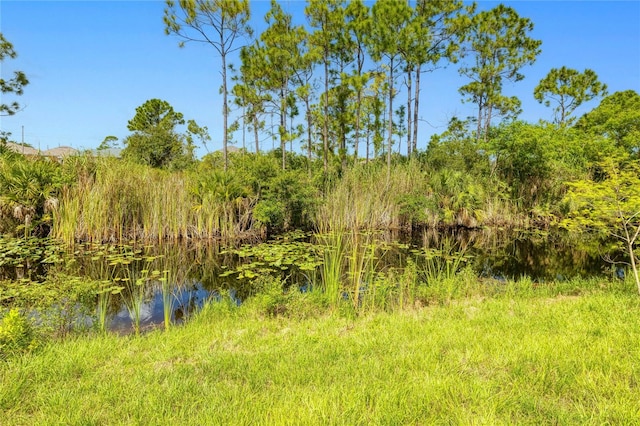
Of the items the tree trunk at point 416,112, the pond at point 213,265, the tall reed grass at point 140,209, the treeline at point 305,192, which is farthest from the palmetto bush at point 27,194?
the tree trunk at point 416,112

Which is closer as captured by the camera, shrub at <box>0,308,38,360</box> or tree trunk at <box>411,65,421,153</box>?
shrub at <box>0,308,38,360</box>

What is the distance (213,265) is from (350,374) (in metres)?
5.24

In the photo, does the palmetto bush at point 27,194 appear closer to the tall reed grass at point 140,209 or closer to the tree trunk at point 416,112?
the tall reed grass at point 140,209

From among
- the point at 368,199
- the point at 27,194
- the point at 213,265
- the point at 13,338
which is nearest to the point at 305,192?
the point at 368,199

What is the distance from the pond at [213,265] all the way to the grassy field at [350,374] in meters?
1.21

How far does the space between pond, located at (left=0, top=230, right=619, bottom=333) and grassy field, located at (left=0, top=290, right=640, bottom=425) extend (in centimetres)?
121

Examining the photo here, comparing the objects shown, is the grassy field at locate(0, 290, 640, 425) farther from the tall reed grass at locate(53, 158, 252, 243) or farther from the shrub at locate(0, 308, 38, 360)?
the tall reed grass at locate(53, 158, 252, 243)

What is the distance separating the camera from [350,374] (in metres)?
2.45

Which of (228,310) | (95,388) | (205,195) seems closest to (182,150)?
(205,195)

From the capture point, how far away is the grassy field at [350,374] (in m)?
1.96

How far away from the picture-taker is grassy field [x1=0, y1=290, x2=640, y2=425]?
196 centimetres


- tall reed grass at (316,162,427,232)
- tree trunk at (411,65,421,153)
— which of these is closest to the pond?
tall reed grass at (316,162,427,232)

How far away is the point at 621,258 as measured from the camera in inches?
313

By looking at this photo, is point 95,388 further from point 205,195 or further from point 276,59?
point 276,59
